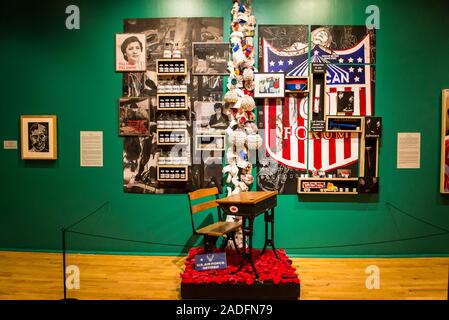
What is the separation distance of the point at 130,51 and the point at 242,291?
3182 mm

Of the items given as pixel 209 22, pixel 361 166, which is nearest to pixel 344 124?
pixel 361 166

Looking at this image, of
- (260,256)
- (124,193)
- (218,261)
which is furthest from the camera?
(124,193)

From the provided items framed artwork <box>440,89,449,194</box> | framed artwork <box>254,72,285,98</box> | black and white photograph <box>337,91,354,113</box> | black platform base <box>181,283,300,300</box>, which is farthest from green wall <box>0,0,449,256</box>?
black platform base <box>181,283,300,300</box>

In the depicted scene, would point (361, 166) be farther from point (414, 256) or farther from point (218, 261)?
point (218, 261)

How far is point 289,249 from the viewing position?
3.87 meters

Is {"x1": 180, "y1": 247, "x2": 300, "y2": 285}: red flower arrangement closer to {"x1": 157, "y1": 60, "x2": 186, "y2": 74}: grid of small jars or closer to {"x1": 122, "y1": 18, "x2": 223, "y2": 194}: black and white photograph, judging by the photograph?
{"x1": 122, "y1": 18, "x2": 223, "y2": 194}: black and white photograph

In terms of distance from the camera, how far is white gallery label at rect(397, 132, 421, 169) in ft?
12.6

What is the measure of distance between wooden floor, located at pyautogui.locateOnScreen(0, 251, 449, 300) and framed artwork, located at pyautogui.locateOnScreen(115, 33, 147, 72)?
2.49 meters

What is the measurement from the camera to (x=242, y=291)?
2.74m

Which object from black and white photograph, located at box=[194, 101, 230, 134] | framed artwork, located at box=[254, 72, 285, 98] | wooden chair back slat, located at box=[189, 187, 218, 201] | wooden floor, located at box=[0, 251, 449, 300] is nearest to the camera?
wooden floor, located at box=[0, 251, 449, 300]

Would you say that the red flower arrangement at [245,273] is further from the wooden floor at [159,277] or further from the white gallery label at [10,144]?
the white gallery label at [10,144]

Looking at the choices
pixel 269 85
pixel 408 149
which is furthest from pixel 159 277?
pixel 408 149

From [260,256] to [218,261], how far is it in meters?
0.63

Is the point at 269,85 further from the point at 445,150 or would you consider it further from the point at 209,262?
the point at 445,150
